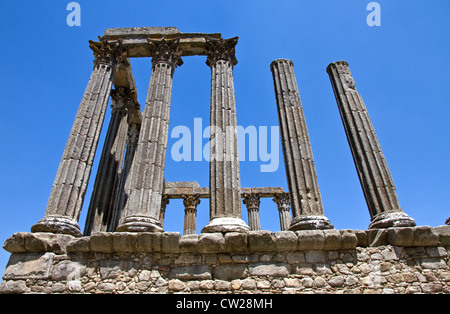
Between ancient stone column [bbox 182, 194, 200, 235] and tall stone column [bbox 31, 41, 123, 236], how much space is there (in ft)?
40.0

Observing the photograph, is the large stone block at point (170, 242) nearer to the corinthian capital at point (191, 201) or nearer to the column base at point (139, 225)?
the column base at point (139, 225)

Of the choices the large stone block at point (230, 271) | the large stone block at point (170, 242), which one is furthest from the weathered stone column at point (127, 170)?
the large stone block at point (230, 271)

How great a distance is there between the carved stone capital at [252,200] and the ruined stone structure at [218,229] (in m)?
10.8

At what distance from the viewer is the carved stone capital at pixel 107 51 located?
37.1ft

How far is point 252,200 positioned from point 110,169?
1166 centimetres

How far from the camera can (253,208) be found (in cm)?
2045

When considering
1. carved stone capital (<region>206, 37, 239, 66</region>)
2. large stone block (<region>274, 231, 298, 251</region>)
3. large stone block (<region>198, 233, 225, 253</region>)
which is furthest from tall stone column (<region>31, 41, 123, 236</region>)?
large stone block (<region>274, 231, 298, 251</region>)

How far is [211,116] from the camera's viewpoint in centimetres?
976

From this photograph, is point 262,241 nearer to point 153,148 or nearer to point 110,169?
point 153,148

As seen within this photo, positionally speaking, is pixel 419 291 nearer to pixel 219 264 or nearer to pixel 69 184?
pixel 219 264

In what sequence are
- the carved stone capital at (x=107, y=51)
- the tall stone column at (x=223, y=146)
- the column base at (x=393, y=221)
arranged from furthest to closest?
the carved stone capital at (x=107, y=51), the tall stone column at (x=223, y=146), the column base at (x=393, y=221)

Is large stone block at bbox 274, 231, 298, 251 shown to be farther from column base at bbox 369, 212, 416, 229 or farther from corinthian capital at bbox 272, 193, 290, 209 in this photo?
corinthian capital at bbox 272, 193, 290, 209
